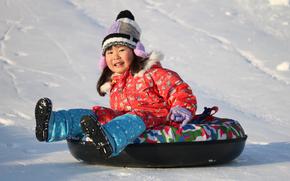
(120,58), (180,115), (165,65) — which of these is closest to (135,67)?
(120,58)

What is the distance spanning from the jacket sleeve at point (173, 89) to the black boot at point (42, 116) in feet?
2.52

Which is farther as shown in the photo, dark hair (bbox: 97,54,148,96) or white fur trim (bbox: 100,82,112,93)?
white fur trim (bbox: 100,82,112,93)

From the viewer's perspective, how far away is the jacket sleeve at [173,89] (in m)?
3.45

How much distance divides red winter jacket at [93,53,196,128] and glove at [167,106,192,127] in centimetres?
5

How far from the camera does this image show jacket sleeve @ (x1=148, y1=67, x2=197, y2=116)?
11.3 feet

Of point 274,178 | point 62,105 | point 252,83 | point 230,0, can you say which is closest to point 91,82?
point 62,105

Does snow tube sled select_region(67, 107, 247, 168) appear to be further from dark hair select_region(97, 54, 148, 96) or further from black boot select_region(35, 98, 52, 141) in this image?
dark hair select_region(97, 54, 148, 96)

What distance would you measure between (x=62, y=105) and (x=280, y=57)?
4910 mm

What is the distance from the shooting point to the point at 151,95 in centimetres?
369

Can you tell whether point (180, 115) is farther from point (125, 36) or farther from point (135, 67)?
point (125, 36)

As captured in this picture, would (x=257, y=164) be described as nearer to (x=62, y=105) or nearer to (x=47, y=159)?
(x=47, y=159)

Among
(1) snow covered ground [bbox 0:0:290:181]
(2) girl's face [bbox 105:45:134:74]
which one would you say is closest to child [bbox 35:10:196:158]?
(2) girl's face [bbox 105:45:134:74]

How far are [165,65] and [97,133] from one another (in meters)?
6.71

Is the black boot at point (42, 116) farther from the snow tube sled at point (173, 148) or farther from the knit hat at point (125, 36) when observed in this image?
the knit hat at point (125, 36)
